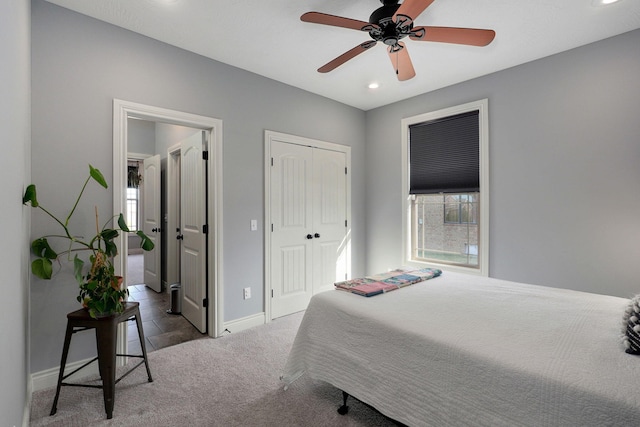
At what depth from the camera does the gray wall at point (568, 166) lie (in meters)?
2.56

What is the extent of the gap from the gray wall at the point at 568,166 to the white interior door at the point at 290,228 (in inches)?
79.1

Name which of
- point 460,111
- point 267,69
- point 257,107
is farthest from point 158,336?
point 460,111

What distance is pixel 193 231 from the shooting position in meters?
3.39

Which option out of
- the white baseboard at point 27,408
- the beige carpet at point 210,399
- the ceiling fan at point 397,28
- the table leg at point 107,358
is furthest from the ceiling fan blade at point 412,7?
the white baseboard at point 27,408

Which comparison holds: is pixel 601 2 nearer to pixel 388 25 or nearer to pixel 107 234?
pixel 388 25

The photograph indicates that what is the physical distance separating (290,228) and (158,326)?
1.78 m

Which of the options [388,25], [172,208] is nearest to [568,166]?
[388,25]

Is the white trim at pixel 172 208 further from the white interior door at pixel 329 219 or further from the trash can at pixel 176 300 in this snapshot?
the white interior door at pixel 329 219

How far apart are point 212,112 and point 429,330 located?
2696mm

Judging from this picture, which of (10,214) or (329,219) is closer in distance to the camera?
(10,214)

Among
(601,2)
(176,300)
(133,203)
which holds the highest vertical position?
(601,2)

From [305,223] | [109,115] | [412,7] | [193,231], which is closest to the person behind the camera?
[412,7]

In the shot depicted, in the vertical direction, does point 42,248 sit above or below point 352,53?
below

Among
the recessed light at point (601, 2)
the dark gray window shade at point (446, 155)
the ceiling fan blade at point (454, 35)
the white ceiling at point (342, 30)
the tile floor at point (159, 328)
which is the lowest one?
the tile floor at point (159, 328)
